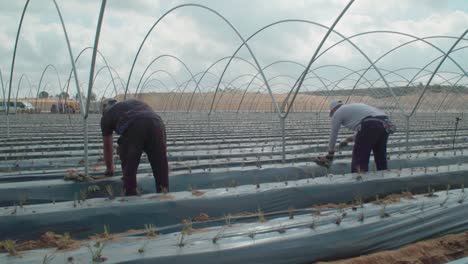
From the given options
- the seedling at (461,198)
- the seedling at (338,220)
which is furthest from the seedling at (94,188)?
the seedling at (461,198)

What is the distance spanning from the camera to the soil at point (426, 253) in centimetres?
269

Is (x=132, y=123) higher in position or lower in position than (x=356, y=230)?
higher

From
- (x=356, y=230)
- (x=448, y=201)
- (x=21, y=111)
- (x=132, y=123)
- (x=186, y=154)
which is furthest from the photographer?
(x=21, y=111)

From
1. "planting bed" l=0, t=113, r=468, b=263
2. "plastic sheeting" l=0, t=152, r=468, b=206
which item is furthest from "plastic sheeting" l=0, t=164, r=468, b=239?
"plastic sheeting" l=0, t=152, r=468, b=206

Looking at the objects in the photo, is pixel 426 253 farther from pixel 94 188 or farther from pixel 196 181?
pixel 94 188

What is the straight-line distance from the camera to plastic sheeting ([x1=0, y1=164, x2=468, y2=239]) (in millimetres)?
3076

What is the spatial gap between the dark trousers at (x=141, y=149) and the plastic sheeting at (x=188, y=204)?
13.0 inches

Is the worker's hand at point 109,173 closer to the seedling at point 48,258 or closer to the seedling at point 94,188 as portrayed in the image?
the seedling at point 94,188

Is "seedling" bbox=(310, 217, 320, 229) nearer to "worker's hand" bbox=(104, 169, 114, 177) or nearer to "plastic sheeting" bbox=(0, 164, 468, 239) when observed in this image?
"plastic sheeting" bbox=(0, 164, 468, 239)

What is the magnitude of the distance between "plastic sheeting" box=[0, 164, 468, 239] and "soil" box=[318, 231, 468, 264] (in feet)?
3.89

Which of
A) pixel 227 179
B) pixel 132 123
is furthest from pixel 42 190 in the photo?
pixel 227 179

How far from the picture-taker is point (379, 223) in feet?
9.71

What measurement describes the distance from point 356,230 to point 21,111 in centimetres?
3372

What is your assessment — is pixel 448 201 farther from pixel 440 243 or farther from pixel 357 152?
pixel 357 152
